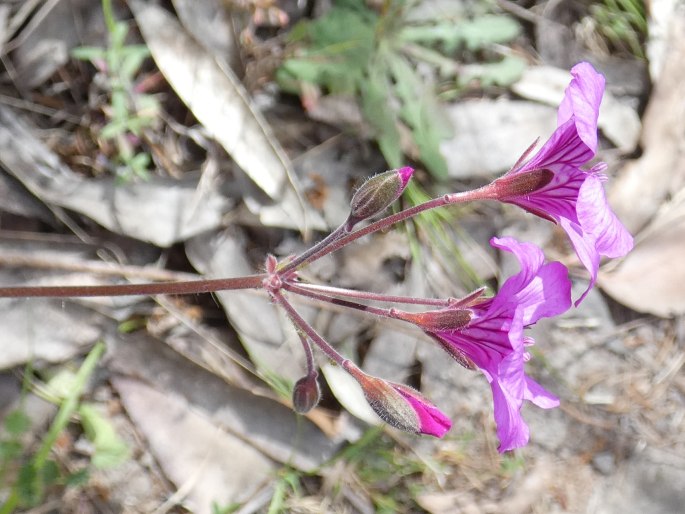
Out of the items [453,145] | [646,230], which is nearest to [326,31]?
[453,145]

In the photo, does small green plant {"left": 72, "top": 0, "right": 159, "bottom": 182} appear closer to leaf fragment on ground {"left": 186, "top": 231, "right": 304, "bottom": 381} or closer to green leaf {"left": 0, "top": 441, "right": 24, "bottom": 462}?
leaf fragment on ground {"left": 186, "top": 231, "right": 304, "bottom": 381}

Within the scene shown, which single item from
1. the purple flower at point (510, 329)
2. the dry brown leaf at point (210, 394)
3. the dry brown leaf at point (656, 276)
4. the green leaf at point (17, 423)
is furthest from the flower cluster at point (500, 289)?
the dry brown leaf at point (656, 276)

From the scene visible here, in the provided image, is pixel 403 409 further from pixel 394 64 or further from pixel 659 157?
pixel 659 157

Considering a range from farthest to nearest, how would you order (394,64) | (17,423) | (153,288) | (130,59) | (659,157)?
(659,157) < (394,64) < (130,59) < (17,423) < (153,288)

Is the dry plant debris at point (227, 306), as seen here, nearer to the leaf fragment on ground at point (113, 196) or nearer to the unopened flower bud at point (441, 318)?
the leaf fragment on ground at point (113, 196)

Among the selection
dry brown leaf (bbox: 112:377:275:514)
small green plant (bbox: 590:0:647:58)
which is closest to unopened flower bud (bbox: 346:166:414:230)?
dry brown leaf (bbox: 112:377:275:514)

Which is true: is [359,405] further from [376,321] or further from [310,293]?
[310,293]

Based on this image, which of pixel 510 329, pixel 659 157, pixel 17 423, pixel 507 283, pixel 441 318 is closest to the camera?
pixel 510 329

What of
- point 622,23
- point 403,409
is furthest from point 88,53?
point 622,23
